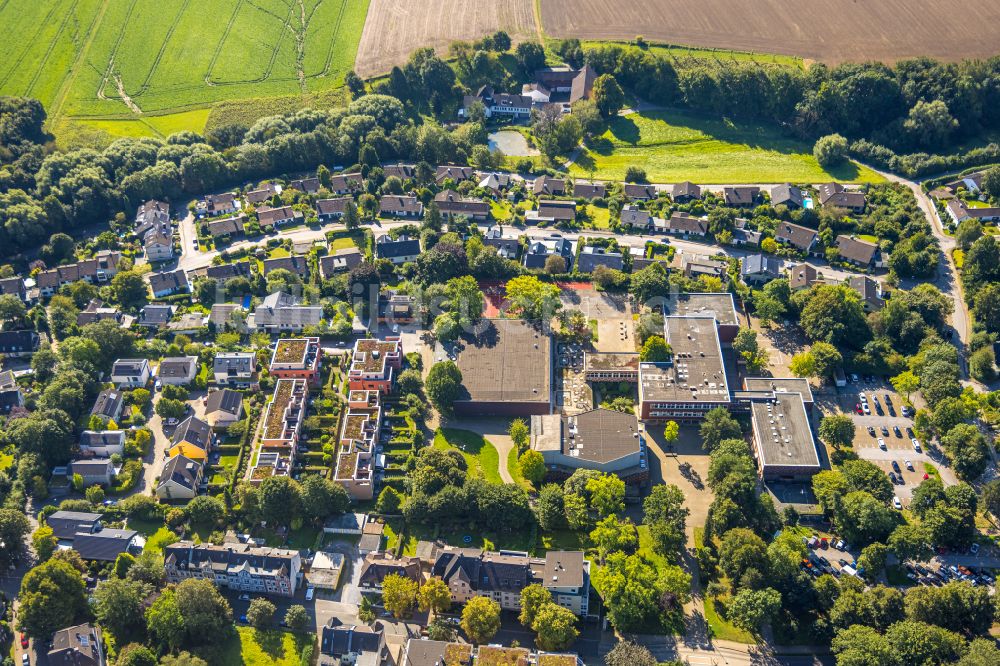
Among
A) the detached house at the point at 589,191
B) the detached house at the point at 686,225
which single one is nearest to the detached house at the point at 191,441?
the detached house at the point at 589,191

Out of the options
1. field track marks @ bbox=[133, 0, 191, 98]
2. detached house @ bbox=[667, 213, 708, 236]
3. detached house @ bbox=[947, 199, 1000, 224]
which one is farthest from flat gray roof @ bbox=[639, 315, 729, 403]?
field track marks @ bbox=[133, 0, 191, 98]

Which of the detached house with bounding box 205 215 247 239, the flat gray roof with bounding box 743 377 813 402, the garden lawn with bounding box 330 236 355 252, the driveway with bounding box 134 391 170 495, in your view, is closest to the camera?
the driveway with bounding box 134 391 170 495

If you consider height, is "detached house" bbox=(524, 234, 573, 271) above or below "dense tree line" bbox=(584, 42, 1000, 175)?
below

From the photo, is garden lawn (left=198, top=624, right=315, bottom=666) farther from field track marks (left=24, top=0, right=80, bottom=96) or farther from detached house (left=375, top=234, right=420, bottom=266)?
field track marks (left=24, top=0, right=80, bottom=96)

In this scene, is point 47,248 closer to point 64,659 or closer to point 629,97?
point 64,659

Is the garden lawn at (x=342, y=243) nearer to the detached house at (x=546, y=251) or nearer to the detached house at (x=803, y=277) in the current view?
the detached house at (x=546, y=251)

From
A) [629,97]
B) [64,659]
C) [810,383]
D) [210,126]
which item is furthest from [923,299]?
[210,126]

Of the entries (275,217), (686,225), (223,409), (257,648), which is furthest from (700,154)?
(257,648)
